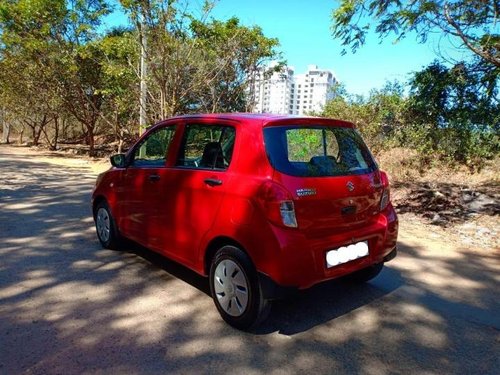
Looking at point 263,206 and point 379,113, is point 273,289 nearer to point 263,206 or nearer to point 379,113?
point 263,206

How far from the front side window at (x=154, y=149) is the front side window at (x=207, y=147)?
0.84ft

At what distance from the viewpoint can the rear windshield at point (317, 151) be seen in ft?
11.0

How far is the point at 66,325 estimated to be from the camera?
11.3 ft

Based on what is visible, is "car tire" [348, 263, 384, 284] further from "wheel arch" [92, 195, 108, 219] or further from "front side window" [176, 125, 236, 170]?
"wheel arch" [92, 195, 108, 219]

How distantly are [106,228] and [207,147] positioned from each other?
7.27 feet

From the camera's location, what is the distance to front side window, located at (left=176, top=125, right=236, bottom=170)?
12.1 ft

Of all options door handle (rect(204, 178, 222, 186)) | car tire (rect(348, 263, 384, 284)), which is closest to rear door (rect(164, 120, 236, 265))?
door handle (rect(204, 178, 222, 186))

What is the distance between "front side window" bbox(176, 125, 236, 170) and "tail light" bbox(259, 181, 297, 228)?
0.58 m

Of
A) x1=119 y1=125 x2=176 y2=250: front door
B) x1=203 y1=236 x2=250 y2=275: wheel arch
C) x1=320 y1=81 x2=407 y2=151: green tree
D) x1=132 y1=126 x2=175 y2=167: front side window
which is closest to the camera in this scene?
x1=203 y1=236 x2=250 y2=275: wheel arch

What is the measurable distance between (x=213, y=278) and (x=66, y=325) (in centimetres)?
122

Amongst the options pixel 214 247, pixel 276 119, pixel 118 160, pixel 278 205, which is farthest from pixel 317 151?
pixel 118 160

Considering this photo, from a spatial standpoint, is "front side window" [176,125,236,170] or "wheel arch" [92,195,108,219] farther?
"wheel arch" [92,195,108,219]

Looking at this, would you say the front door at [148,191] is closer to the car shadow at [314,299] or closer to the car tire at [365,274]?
the car shadow at [314,299]

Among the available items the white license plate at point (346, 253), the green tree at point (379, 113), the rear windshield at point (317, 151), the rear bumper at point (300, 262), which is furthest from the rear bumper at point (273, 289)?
the green tree at point (379, 113)
